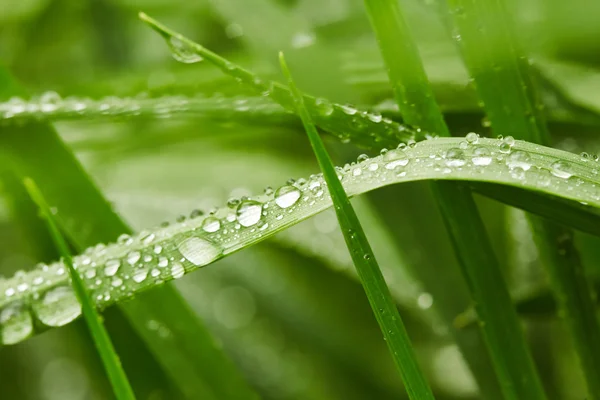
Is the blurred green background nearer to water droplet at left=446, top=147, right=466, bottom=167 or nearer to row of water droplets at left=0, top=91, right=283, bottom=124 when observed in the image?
row of water droplets at left=0, top=91, right=283, bottom=124

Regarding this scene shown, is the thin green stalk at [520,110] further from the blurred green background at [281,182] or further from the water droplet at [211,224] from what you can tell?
the water droplet at [211,224]

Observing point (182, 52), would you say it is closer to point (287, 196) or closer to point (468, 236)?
point (287, 196)

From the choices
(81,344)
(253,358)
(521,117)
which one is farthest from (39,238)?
(521,117)

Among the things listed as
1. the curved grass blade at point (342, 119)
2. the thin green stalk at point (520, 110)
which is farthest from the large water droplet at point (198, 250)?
the thin green stalk at point (520, 110)

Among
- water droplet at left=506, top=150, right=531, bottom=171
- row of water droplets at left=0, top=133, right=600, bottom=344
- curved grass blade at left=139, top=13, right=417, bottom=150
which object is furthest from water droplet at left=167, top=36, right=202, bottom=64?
water droplet at left=506, top=150, right=531, bottom=171

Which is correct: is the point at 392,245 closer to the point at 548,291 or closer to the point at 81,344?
the point at 548,291
